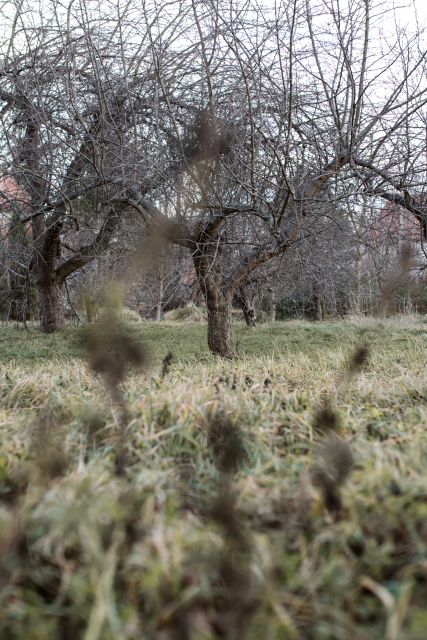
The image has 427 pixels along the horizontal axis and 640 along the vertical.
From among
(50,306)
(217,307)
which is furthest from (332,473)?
(50,306)

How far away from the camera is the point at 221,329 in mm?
7020

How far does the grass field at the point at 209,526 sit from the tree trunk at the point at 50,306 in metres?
8.18

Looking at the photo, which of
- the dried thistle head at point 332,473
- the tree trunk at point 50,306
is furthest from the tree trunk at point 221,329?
the dried thistle head at point 332,473

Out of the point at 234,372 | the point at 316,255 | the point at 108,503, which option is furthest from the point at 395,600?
the point at 316,255

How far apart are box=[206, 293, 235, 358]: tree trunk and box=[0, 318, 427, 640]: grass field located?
4779 millimetres

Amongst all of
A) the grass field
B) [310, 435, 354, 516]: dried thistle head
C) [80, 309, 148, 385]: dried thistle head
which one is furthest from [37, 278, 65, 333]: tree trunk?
[310, 435, 354, 516]: dried thistle head

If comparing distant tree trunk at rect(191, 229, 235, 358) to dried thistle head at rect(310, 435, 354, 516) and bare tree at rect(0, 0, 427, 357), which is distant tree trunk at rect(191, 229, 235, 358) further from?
dried thistle head at rect(310, 435, 354, 516)

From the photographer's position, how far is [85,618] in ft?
3.09

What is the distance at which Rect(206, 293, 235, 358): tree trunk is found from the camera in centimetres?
694

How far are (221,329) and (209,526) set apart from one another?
19.1 feet

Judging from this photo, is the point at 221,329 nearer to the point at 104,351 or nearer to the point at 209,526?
the point at 104,351

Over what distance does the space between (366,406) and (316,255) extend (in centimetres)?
514

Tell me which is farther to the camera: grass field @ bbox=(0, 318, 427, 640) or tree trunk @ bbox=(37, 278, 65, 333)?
tree trunk @ bbox=(37, 278, 65, 333)

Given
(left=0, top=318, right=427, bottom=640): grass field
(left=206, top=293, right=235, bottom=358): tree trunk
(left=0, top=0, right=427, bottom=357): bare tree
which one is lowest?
(left=0, top=318, right=427, bottom=640): grass field
